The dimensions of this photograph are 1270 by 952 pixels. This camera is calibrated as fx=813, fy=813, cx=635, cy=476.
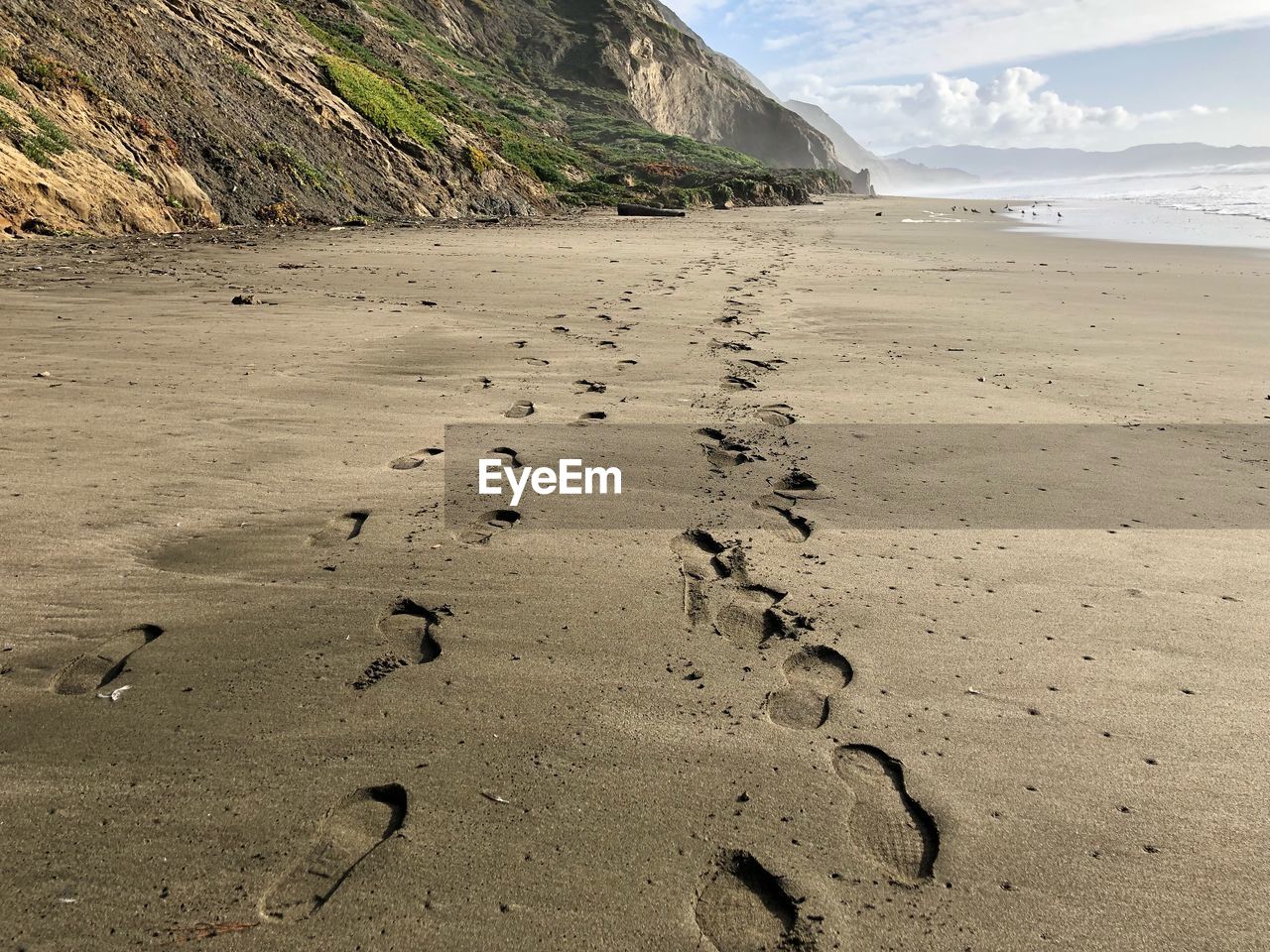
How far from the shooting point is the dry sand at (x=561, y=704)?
154 cm

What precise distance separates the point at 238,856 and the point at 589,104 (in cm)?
5196

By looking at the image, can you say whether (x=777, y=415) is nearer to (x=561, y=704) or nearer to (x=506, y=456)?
(x=506, y=456)

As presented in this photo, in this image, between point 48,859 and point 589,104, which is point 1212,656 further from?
point 589,104

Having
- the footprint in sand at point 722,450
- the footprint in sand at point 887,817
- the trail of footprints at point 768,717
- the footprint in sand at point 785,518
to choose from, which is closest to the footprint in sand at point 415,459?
the trail of footprints at point 768,717

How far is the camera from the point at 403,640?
2.36 meters

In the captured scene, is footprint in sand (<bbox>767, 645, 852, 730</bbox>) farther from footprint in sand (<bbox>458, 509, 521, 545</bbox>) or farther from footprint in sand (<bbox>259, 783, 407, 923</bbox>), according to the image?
footprint in sand (<bbox>458, 509, 521, 545</bbox>)

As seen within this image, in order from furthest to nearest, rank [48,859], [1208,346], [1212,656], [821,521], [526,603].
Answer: [1208,346] < [821,521] < [526,603] < [1212,656] < [48,859]

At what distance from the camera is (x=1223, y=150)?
156250mm

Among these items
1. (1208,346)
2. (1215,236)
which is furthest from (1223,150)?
(1208,346)

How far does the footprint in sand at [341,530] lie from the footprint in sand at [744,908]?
6.07ft

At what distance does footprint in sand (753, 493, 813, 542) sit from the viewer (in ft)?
10.2

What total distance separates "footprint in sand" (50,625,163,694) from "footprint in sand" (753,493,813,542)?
6.90 feet

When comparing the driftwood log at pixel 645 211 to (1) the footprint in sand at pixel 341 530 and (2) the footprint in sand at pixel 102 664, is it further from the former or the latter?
(2) the footprint in sand at pixel 102 664

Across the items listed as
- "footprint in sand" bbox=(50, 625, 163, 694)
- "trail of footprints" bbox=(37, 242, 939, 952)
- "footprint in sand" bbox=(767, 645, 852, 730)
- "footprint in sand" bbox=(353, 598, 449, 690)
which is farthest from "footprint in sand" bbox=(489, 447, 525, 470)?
"footprint in sand" bbox=(767, 645, 852, 730)
